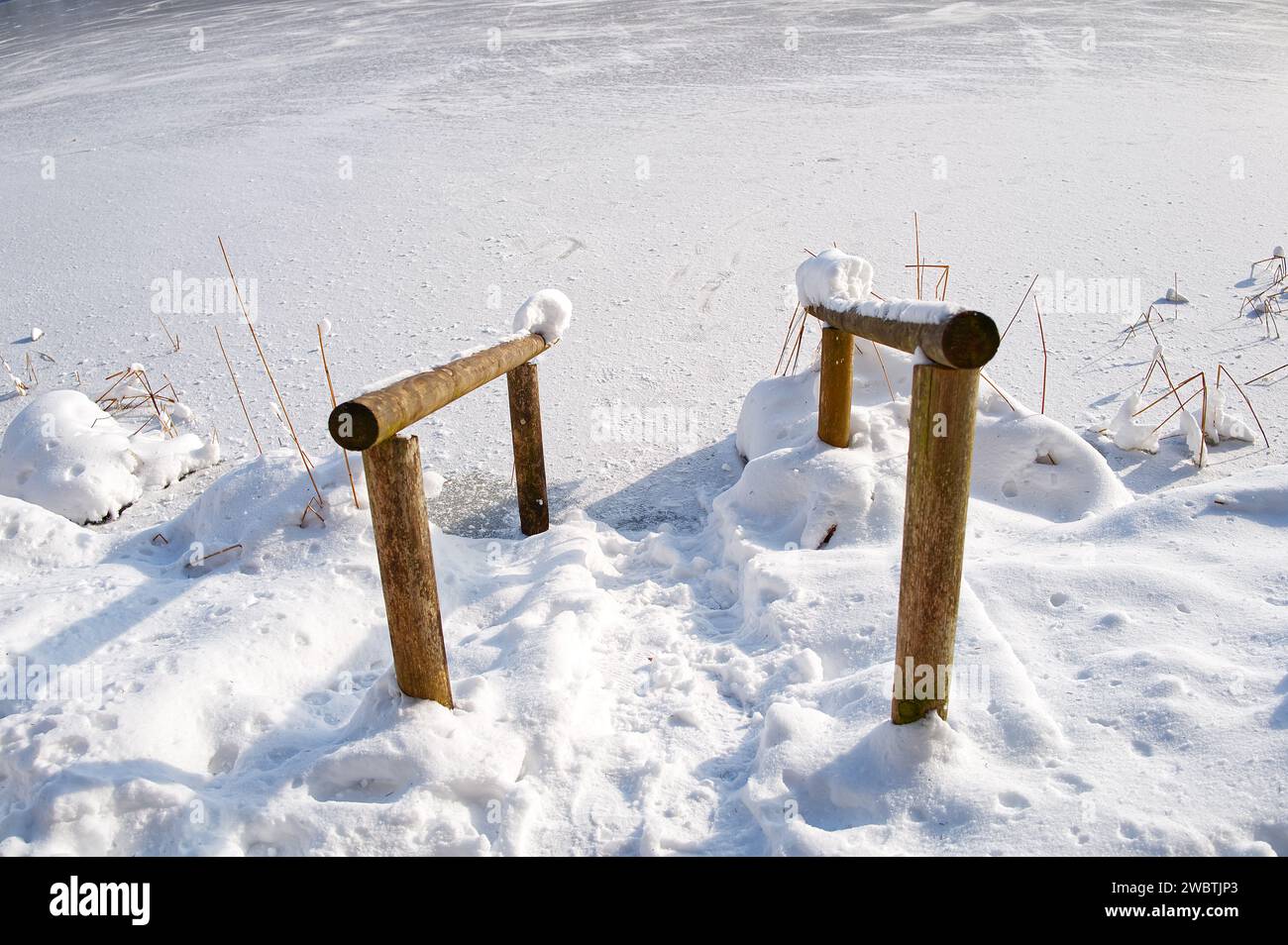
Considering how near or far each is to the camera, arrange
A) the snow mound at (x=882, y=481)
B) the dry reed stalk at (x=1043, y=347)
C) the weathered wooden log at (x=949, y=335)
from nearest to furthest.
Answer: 1. the weathered wooden log at (x=949, y=335)
2. the snow mound at (x=882, y=481)
3. the dry reed stalk at (x=1043, y=347)

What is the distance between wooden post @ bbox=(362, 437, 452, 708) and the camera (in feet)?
7.07

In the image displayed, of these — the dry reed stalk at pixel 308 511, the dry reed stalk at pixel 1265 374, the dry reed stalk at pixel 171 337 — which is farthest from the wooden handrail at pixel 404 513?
the dry reed stalk at pixel 1265 374

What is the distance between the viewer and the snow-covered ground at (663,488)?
7.07 ft


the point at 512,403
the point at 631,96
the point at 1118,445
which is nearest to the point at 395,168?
the point at 631,96

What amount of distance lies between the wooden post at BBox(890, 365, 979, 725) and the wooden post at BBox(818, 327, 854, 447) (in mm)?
1529

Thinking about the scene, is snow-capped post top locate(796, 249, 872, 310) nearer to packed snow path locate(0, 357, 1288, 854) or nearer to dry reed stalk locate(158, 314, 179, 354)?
packed snow path locate(0, 357, 1288, 854)

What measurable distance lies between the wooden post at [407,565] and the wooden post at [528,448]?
1.54 m

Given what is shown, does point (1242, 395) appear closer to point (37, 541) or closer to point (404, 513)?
point (404, 513)

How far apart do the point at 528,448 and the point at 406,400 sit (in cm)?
165

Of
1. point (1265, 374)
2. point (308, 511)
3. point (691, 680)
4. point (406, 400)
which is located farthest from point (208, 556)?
point (1265, 374)

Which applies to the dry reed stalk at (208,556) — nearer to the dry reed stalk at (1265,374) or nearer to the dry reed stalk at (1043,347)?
the dry reed stalk at (1043,347)

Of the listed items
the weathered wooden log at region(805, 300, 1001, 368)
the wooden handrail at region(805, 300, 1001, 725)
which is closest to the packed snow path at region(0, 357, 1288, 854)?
the wooden handrail at region(805, 300, 1001, 725)

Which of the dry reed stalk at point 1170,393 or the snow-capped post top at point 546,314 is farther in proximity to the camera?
the dry reed stalk at point 1170,393
